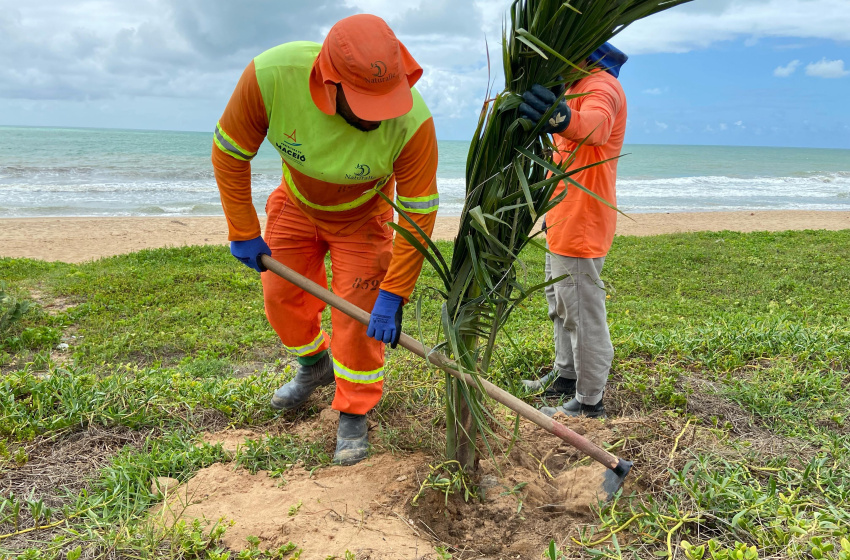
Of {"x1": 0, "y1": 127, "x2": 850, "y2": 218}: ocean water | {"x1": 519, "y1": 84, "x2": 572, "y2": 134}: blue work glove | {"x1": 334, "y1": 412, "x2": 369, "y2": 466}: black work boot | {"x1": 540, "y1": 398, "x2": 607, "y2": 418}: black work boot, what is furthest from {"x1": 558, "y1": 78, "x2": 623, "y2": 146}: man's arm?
{"x1": 0, "y1": 127, "x2": 850, "y2": 218}: ocean water

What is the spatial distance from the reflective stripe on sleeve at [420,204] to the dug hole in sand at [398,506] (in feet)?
3.77

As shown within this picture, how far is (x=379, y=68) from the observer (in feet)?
8.11

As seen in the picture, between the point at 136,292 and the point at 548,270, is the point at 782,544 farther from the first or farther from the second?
the point at 136,292

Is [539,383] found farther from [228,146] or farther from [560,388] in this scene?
[228,146]

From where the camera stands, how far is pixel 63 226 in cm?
1308

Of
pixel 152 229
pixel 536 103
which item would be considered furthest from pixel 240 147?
pixel 152 229

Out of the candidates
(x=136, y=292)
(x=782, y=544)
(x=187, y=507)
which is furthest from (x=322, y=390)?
(x=136, y=292)

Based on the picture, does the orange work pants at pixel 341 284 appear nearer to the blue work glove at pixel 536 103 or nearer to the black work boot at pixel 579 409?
the black work boot at pixel 579 409

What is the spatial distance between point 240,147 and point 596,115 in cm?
164

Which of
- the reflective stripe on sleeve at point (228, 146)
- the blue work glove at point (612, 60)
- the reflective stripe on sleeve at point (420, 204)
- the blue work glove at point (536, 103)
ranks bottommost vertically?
the reflective stripe on sleeve at point (420, 204)

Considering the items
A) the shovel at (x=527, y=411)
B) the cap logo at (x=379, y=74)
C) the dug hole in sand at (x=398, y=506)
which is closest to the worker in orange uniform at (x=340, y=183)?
the cap logo at (x=379, y=74)

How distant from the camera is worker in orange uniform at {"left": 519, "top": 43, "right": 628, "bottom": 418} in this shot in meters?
3.09

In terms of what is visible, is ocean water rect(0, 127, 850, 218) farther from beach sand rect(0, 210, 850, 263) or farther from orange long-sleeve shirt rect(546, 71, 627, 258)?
orange long-sleeve shirt rect(546, 71, 627, 258)

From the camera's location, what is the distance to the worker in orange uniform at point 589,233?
3092 millimetres
